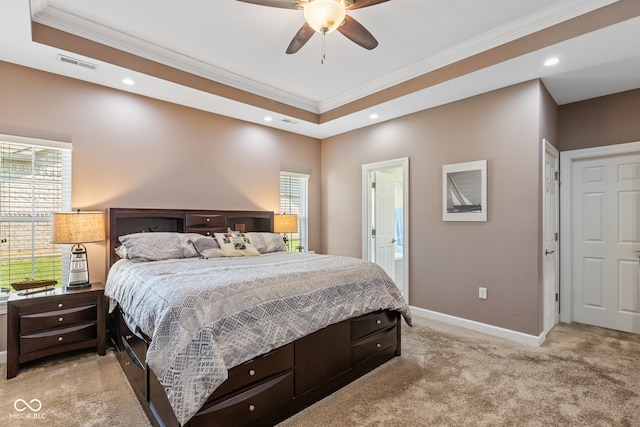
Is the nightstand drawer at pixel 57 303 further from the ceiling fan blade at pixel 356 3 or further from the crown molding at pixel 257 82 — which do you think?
the ceiling fan blade at pixel 356 3

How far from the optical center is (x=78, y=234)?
9.38ft

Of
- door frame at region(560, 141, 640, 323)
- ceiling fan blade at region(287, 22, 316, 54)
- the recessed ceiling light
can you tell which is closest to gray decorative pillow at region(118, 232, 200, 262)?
ceiling fan blade at region(287, 22, 316, 54)

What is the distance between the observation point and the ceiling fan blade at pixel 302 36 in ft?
7.61

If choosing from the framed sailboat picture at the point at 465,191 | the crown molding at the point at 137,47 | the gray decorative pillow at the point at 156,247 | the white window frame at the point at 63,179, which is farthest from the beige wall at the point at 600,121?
the white window frame at the point at 63,179

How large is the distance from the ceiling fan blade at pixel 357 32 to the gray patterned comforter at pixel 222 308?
1.78m

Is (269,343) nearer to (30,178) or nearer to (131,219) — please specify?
(131,219)

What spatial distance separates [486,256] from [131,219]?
13.0ft

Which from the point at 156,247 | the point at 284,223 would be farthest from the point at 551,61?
the point at 156,247

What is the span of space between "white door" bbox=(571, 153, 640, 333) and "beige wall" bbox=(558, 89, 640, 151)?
0.71ft

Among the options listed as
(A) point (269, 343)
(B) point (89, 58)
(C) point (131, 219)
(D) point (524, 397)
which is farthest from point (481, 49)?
(C) point (131, 219)

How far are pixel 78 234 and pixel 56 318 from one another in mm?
728

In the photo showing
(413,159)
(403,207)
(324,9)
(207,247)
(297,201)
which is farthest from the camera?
(297,201)

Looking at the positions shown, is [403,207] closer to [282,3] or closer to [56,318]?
[282,3]

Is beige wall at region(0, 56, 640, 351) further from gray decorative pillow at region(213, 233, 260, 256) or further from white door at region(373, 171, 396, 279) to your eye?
gray decorative pillow at region(213, 233, 260, 256)
